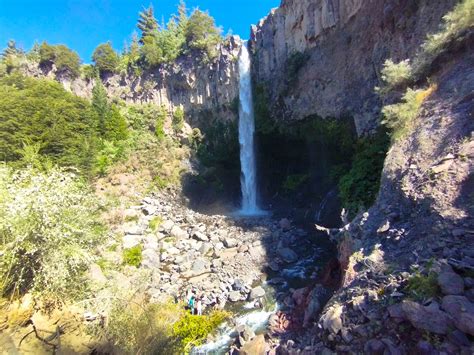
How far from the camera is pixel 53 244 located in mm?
6578

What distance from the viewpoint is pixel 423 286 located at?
15.5ft

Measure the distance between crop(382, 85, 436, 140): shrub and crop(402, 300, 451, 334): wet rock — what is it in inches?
267

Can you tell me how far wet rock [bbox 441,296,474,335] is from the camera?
3.71 metres

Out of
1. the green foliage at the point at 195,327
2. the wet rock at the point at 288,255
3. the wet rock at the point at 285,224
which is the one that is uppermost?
the wet rock at the point at 285,224

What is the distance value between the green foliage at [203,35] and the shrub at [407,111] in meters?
23.9

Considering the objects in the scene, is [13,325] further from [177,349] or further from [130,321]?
[177,349]

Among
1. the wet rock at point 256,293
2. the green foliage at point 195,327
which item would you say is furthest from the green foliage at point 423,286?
the wet rock at point 256,293

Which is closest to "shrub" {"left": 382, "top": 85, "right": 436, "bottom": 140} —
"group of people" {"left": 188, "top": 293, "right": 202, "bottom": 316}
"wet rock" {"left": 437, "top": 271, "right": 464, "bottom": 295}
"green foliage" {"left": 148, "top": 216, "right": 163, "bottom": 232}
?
"wet rock" {"left": 437, "top": 271, "right": 464, "bottom": 295}

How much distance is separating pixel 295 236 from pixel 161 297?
805 cm

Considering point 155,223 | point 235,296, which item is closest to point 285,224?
point 235,296

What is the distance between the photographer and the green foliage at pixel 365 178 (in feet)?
37.6

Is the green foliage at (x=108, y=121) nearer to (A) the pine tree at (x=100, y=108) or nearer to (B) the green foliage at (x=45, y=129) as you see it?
(A) the pine tree at (x=100, y=108)

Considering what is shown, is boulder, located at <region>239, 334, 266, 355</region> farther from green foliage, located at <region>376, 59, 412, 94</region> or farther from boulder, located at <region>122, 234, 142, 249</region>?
green foliage, located at <region>376, 59, 412, 94</region>

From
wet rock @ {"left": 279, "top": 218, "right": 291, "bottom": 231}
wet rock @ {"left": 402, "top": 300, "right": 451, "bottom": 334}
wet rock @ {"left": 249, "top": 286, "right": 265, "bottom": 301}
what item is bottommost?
wet rock @ {"left": 249, "top": 286, "right": 265, "bottom": 301}
